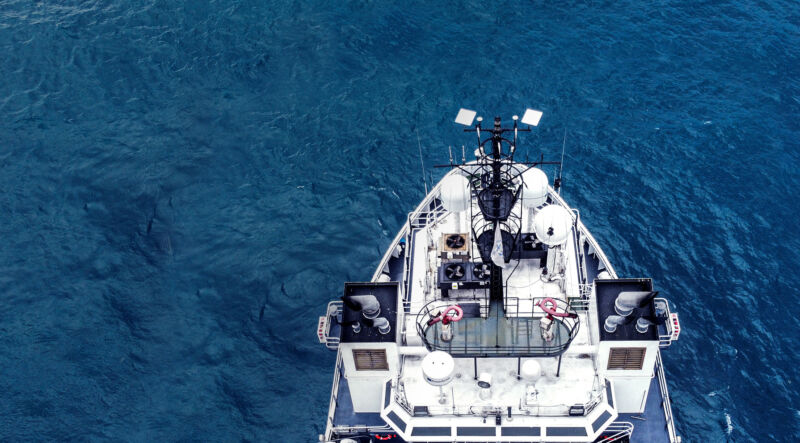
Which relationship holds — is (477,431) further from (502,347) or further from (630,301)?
(630,301)

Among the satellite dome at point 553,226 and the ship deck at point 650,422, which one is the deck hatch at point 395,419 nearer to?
the satellite dome at point 553,226

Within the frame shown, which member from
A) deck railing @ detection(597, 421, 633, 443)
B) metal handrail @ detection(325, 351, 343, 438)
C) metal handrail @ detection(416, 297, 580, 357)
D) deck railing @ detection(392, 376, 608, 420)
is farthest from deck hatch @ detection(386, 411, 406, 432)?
deck railing @ detection(597, 421, 633, 443)

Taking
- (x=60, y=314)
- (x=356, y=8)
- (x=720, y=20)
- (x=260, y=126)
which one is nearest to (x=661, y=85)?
(x=720, y=20)

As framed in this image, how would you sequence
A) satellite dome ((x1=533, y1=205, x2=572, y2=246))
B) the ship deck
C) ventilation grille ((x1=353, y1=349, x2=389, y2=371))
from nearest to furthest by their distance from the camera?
ventilation grille ((x1=353, y1=349, x2=389, y2=371)) → satellite dome ((x1=533, y1=205, x2=572, y2=246)) → the ship deck

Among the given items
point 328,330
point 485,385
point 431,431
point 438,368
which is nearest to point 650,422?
point 485,385

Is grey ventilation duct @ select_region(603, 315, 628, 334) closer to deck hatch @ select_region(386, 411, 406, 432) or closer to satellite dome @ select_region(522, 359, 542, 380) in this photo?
satellite dome @ select_region(522, 359, 542, 380)

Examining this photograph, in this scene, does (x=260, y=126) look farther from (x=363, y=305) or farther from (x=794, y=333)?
(x=794, y=333)
